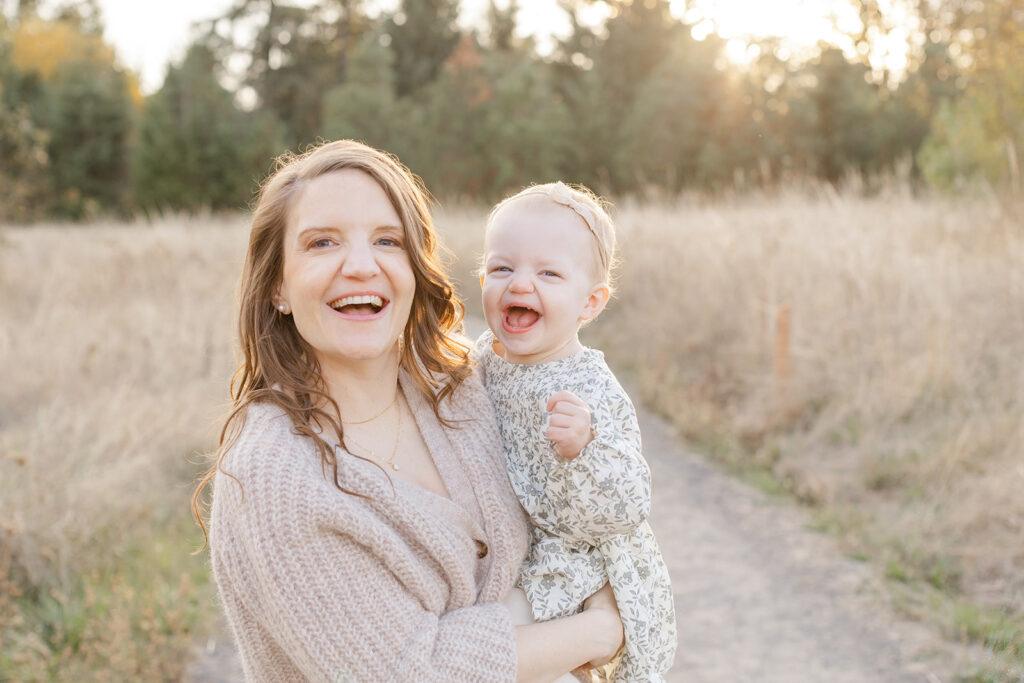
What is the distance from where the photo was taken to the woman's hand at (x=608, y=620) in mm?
1819

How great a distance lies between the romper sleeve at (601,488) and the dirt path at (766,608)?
7.67 feet

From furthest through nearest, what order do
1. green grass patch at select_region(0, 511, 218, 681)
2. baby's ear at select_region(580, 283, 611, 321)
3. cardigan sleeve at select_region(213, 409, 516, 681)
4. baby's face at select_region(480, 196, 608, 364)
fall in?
green grass patch at select_region(0, 511, 218, 681), baby's ear at select_region(580, 283, 611, 321), baby's face at select_region(480, 196, 608, 364), cardigan sleeve at select_region(213, 409, 516, 681)

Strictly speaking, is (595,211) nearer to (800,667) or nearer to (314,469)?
(314,469)

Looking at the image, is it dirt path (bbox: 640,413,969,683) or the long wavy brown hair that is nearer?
the long wavy brown hair

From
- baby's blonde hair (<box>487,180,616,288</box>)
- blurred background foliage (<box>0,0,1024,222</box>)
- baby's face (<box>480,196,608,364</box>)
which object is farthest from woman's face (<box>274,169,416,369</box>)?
blurred background foliage (<box>0,0,1024,222</box>)

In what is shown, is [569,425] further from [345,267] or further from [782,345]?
[782,345]

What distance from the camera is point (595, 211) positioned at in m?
2.06

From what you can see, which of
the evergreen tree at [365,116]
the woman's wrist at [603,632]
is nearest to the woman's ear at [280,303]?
the woman's wrist at [603,632]

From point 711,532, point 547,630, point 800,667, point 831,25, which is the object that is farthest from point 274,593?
point 831,25

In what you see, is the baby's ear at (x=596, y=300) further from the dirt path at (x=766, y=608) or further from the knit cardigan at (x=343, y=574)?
the dirt path at (x=766, y=608)

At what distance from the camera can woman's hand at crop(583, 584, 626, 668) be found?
1819 mm

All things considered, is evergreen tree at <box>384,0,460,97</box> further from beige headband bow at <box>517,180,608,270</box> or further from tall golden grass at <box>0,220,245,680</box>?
beige headband bow at <box>517,180,608,270</box>

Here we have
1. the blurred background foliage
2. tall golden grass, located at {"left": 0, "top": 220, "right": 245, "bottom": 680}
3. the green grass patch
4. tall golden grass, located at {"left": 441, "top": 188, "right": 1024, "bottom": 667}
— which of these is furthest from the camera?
the blurred background foliage

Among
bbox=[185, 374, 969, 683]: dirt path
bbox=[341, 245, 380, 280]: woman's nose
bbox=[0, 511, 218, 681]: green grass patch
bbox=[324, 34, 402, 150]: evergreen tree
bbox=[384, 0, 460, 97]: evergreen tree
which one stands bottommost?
bbox=[185, 374, 969, 683]: dirt path
